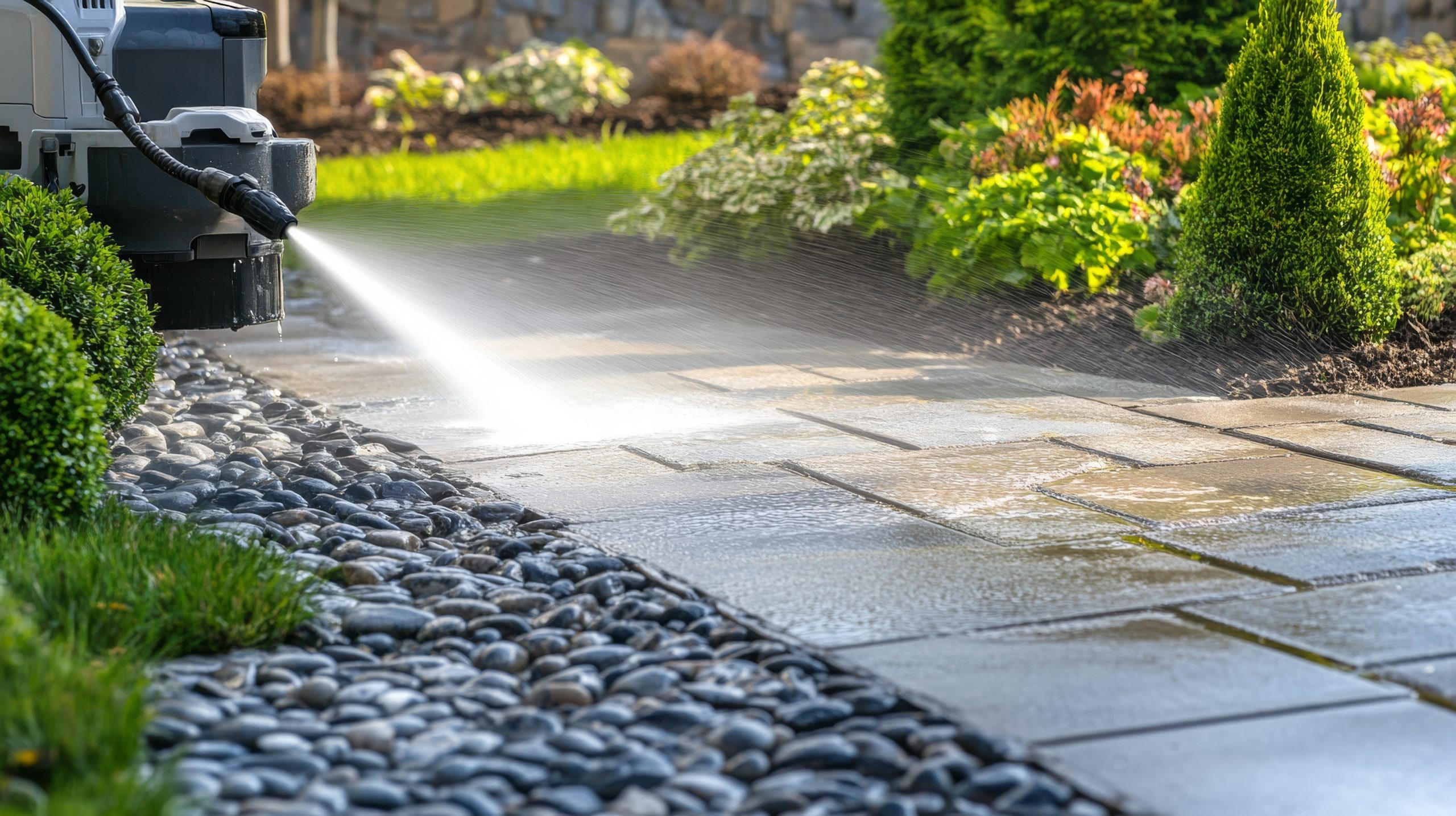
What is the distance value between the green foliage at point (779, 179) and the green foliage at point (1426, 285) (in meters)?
2.21

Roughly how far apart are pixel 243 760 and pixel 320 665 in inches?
15.1

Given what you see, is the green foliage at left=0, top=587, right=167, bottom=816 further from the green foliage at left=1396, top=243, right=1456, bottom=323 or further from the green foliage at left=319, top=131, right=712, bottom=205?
the green foliage at left=319, top=131, right=712, bottom=205

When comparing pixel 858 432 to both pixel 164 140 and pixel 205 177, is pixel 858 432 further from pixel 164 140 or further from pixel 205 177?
pixel 164 140

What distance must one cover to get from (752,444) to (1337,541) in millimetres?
1611

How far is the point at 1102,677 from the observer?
7.19 ft

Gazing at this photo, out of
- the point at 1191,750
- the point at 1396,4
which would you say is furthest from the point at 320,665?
the point at 1396,4

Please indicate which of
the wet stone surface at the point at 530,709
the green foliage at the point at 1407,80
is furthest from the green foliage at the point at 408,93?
the wet stone surface at the point at 530,709

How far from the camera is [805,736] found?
79.3 inches

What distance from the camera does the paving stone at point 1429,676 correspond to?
2.14m

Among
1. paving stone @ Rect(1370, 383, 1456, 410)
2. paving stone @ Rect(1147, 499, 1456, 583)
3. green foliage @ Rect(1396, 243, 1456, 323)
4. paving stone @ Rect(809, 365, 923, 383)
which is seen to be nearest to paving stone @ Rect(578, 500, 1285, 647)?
paving stone @ Rect(1147, 499, 1456, 583)

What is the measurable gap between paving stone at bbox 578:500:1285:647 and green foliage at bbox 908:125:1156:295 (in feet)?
8.72

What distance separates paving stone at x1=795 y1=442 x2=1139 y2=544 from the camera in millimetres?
3102

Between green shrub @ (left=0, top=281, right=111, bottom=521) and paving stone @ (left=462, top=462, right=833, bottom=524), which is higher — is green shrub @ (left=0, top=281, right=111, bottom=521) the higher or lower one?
the higher one

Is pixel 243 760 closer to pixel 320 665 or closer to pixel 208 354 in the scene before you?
pixel 320 665
